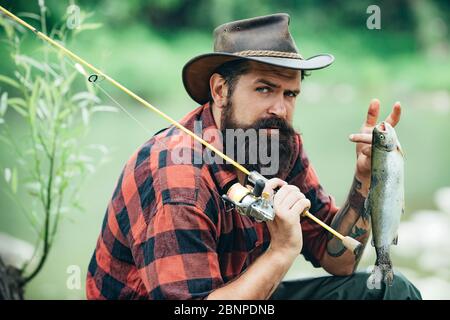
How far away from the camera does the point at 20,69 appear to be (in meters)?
3.43

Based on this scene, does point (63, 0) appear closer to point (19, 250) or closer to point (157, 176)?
point (19, 250)

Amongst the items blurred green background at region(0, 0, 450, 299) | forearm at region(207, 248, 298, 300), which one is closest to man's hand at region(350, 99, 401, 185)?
forearm at region(207, 248, 298, 300)

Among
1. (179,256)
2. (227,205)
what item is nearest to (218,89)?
(227,205)

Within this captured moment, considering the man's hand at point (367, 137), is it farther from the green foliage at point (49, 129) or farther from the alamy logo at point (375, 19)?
the green foliage at point (49, 129)

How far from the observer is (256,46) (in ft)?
7.42

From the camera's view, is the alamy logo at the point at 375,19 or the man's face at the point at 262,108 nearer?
the man's face at the point at 262,108

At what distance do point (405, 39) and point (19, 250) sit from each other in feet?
14.1

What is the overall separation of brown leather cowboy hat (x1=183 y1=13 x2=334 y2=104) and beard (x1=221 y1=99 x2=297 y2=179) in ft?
0.56

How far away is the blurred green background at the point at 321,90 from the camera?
3.81 m

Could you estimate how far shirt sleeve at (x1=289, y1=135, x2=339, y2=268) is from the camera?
256 centimetres

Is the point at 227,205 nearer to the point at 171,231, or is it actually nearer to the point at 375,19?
the point at 171,231

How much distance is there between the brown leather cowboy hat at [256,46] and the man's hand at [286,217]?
424 millimetres

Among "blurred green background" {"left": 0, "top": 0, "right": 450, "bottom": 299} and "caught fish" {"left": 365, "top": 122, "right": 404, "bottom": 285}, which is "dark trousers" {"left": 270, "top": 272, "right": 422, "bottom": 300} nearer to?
"caught fish" {"left": 365, "top": 122, "right": 404, "bottom": 285}

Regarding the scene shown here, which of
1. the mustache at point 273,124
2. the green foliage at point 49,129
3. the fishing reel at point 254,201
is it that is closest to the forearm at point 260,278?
the fishing reel at point 254,201
